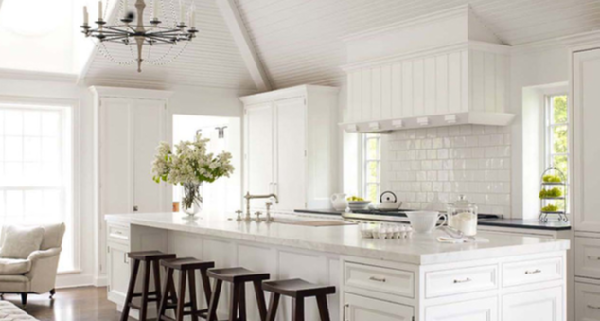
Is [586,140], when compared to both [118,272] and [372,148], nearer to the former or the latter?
[372,148]

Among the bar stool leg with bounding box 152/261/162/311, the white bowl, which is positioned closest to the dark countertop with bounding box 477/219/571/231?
the white bowl

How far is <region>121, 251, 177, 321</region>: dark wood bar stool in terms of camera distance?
602cm

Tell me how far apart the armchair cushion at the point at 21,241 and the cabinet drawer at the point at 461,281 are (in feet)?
17.8

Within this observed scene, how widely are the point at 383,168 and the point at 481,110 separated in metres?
1.86

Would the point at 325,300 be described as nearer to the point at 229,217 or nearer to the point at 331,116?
the point at 229,217

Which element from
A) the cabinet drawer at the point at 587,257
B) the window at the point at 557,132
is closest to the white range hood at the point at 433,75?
the window at the point at 557,132

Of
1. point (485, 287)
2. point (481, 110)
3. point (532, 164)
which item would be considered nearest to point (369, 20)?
point (481, 110)

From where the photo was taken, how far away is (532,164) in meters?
6.56

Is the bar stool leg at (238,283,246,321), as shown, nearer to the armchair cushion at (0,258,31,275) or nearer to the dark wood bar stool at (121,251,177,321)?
the dark wood bar stool at (121,251,177,321)

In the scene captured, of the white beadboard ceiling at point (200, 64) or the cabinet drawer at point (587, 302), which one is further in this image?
the white beadboard ceiling at point (200, 64)

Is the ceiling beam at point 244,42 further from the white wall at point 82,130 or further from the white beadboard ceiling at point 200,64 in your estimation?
the white wall at point 82,130

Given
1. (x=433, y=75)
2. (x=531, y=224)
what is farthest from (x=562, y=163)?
(x=433, y=75)

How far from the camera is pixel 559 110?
6488 millimetres

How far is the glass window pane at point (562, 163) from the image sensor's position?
6414 millimetres
